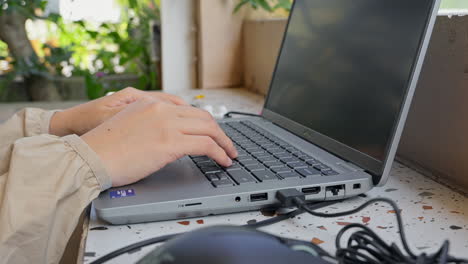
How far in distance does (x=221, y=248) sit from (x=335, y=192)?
0.28 meters

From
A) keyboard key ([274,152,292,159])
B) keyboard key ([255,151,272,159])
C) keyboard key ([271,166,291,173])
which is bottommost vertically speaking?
keyboard key ([255,151,272,159])

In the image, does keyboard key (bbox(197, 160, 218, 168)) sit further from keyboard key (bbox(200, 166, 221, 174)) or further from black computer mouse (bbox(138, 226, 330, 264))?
black computer mouse (bbox(138, 226, 330, 264))

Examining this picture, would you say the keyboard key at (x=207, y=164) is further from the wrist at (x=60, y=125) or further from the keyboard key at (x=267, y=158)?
the wrist at (x=60, y=125)

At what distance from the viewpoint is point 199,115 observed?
63cm

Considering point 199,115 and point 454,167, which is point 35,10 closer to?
point 199,115

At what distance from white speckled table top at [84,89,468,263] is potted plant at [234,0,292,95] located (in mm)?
829

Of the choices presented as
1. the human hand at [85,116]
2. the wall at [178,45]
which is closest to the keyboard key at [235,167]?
the human hand at [85,116]

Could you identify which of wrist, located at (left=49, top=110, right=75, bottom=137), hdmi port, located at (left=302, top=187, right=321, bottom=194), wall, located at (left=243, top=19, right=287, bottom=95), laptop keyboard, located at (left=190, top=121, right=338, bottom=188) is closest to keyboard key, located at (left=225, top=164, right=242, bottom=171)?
laptop keyboard, located at (left=190, top=121, right=338, bottom=188)

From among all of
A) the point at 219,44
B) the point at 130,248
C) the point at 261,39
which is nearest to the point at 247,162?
the point at 130,248

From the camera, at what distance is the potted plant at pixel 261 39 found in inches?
55.7

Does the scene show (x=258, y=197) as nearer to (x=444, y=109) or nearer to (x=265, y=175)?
(x=265, y=175)

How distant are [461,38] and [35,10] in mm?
1712

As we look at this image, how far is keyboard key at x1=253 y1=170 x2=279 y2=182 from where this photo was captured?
58 centimetres

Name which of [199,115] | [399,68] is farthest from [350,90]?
[199,115]
